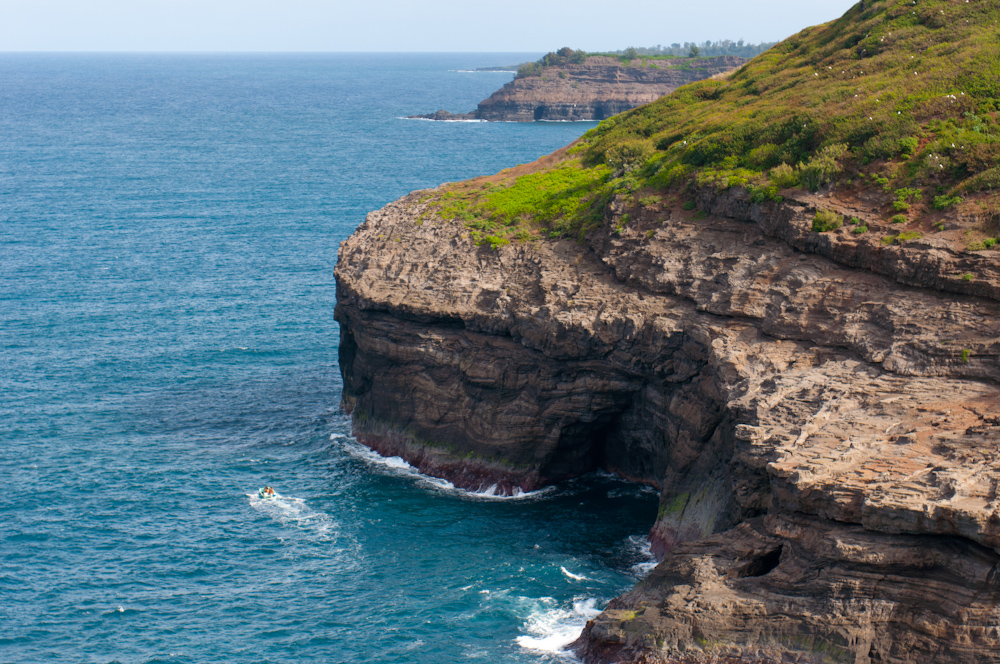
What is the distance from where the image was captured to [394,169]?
16925 cm

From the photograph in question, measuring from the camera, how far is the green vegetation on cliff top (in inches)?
2144

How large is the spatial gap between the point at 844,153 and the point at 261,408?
45.1 metres

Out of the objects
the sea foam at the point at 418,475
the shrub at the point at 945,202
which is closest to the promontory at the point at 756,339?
the shrub at the point at 945,202

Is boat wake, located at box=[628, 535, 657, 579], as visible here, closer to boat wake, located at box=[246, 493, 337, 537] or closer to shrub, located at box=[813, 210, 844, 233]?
boat wake, located at box=[246, 493, 337, 537]

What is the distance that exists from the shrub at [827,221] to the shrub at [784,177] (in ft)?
12.6

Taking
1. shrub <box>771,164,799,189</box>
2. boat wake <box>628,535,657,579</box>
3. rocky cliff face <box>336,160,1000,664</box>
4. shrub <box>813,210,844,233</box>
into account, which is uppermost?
shrub <box>771,164,799,189</box>

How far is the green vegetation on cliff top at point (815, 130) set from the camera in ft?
179

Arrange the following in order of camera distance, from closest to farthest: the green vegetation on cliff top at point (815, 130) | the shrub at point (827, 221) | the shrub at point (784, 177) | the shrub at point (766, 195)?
the shrub at point (827, 221), the green vegetation on cliff top at point (815, 130), the shrub at point (766, 195), the shrub at point (784, 177)

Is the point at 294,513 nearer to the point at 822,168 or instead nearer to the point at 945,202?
the point at 822,168

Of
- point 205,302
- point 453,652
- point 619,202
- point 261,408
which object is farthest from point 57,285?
point 453,652

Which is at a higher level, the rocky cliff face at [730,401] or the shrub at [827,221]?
the shrub at [827,221]

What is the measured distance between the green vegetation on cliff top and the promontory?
23cm

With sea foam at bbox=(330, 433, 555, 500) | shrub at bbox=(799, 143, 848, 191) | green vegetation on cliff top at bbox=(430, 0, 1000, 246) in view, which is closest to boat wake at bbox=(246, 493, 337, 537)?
sea foam at bbox=(330, 433, 555, 500)

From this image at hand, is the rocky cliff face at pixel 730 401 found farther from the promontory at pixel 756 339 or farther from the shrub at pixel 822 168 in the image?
the shrub at pixel 822 168
